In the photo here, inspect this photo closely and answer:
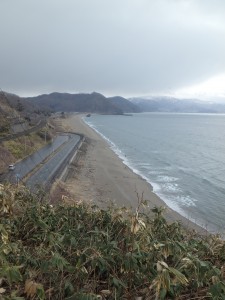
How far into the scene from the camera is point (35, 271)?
3.67 meters

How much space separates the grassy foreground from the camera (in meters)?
3.23

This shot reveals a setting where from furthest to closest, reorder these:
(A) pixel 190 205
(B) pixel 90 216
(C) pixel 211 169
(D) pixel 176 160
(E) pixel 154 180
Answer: (D) pixel 176 160, (C) pixel 211 169, (E) pixel 154 180, (A) pixel 190 205, (B) pixel 90 216

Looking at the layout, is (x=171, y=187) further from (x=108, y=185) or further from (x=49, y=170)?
(x=49, y=170)

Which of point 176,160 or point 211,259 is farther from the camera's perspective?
point 176,160

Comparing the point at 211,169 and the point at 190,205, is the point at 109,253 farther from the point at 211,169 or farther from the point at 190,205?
the point at 211,169

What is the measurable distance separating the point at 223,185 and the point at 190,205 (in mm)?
9827

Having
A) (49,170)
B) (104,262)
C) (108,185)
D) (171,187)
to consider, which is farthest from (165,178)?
(104,262)

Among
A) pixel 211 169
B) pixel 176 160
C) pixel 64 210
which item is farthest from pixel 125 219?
pixel 176 160

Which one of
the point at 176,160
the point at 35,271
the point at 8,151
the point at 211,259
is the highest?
the point at 35,271

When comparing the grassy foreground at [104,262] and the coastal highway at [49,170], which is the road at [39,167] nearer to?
the coastal highway at [49,170]

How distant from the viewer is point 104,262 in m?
3.75

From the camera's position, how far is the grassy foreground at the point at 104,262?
323 cm

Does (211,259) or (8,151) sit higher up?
(211,259)

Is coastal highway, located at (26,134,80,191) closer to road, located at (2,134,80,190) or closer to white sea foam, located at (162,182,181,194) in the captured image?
road, located at (2,134,80,190)
